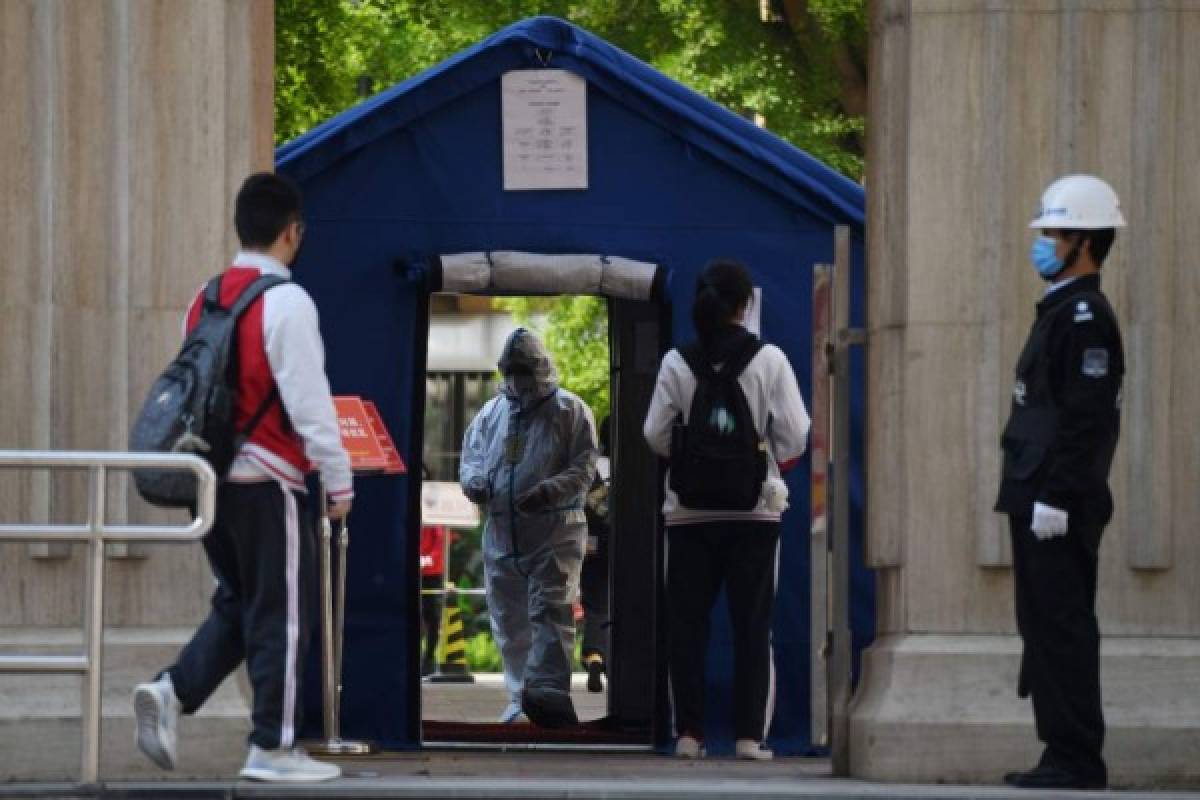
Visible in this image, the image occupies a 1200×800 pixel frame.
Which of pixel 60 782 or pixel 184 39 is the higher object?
pixel 184 39

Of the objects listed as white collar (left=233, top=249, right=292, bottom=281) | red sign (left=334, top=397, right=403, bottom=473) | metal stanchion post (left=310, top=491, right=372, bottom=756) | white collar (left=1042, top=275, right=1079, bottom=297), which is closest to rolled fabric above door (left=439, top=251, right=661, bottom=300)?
red sign (left=334, top=397, right=403, bottom=473)

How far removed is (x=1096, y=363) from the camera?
999 cm

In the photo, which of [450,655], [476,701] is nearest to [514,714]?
[476,701]

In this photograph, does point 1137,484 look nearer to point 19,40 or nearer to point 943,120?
point 943,120

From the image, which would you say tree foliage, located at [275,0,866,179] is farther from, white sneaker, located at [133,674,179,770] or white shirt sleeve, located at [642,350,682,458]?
white sneaker, located at [133,674,179,770]

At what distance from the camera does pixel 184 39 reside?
10.9 meters

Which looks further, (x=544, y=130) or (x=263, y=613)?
(x=544, y=130)

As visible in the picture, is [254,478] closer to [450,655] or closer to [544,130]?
[544,130]

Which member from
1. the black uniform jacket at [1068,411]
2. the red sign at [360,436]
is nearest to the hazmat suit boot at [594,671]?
the red sign at [360,436]

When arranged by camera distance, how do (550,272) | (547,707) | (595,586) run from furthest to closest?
(595,586) → (547,707) → (550,272)

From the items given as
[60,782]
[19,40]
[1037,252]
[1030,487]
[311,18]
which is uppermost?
[311,18]

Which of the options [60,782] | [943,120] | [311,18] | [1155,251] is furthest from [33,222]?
[311,18]

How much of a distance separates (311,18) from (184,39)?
12.1m

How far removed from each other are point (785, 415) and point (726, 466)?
0.38 metres
